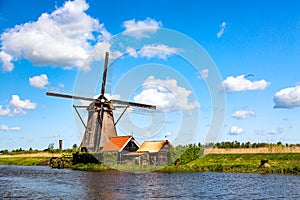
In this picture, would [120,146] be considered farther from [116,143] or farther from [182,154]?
[182,154]

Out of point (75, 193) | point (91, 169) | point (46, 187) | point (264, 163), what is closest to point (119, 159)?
point (91, 169)

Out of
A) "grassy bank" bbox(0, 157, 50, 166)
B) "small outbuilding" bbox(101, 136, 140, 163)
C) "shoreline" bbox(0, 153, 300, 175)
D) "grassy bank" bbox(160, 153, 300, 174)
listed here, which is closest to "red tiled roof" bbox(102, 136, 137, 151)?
"small outbuilding" bbox(101, 136, 140, 163)

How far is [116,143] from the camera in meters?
38.5

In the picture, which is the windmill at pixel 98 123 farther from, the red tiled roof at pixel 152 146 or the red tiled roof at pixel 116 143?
the red tiled roof at pixel 152 146

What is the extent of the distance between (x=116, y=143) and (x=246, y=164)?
523 inches

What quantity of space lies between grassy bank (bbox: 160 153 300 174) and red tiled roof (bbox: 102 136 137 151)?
19.9 ft

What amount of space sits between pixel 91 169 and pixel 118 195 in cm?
1948

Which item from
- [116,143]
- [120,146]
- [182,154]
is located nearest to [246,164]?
[182,154]

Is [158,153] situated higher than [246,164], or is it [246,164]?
[158,153]

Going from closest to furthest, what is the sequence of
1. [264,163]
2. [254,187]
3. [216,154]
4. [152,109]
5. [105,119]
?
1. [254,187]
2. [264,163]
3. [216,154]
4. [105,119]
5. [152,109]

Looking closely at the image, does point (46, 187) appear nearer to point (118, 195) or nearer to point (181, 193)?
point (118, 195)

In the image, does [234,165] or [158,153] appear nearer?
[234,165]

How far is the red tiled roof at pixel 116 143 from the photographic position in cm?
3765

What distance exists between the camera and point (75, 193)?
17812mm
